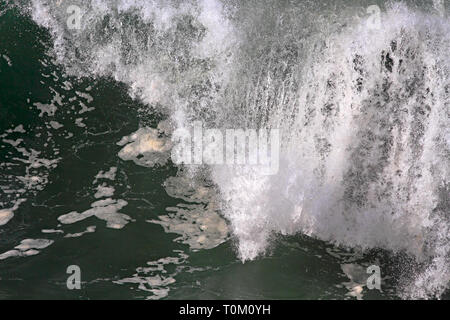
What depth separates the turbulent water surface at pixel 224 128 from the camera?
14.5ft

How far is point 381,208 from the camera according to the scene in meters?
4.90

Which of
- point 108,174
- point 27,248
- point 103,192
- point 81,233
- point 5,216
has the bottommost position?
point 27,248

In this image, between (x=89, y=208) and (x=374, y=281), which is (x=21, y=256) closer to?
(x=89, y=208)

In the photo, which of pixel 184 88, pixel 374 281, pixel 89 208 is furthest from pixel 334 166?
pixel 89 208

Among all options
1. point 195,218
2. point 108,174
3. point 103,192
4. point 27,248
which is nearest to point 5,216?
point 27,248

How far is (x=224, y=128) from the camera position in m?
5.05
